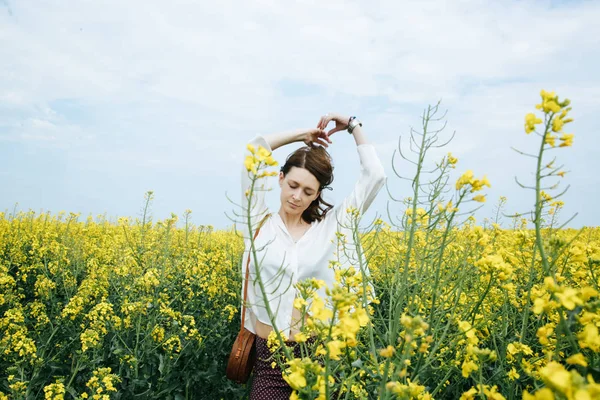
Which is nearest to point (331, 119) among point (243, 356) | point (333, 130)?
point (333, 130)

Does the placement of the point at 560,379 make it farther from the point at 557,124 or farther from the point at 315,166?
the point at 315,166

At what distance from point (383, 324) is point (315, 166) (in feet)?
3.95

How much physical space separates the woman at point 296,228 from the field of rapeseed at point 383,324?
5.4 inches

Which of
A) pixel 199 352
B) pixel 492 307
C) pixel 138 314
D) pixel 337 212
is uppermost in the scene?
pixel 337 212

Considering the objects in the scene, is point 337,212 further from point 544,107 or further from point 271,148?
point 544,107

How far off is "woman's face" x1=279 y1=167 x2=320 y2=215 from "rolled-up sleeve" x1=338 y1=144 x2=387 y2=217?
244 millimetres

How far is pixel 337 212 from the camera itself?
299 centimetres

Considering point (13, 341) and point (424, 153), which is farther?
point (13, 341)

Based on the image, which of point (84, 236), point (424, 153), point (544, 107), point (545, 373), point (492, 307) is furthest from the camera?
point (84, 236)

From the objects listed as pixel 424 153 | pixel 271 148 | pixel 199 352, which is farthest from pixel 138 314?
pixel 424 153

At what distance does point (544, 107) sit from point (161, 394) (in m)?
3.01

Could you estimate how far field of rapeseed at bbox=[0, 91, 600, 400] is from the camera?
3.98ft

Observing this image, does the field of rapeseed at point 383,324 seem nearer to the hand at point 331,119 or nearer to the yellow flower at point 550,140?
the yellow flower at point 550,140

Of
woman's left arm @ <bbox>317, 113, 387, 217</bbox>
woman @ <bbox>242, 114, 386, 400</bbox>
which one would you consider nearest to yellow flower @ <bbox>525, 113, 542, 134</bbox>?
woman @ <bbox>242, 114, 386, 400</bbox>
